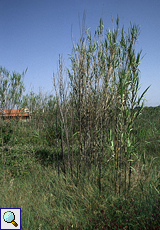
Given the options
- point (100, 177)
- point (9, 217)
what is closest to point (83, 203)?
point (100, 177)

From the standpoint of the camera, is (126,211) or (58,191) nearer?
(126,211)

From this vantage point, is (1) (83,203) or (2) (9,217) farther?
(1) (83,203)

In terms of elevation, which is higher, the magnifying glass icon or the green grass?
the green grass

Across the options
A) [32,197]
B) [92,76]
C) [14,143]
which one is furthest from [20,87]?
[32,197]

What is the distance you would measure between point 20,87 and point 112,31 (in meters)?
4.58

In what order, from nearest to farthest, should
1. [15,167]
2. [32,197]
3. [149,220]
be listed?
1. [149,220]
2. [32,197]
3. [15,167]

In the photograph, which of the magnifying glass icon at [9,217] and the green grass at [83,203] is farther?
the magnifying glass icon at [9,217]

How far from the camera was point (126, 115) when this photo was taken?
2.33 metres

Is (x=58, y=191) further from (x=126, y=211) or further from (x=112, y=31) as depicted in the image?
(x=112, y=31)

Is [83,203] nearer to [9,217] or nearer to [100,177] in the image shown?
[100,177]

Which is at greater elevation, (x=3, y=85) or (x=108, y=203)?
(x=3, y=85)

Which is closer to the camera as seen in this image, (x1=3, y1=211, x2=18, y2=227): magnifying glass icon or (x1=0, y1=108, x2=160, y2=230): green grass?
(x1=0, y1=108, x2=160, y2=230): green grass

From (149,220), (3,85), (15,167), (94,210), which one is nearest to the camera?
(149,220)

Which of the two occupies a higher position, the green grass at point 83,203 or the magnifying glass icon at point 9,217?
the green grass at point 83,203
